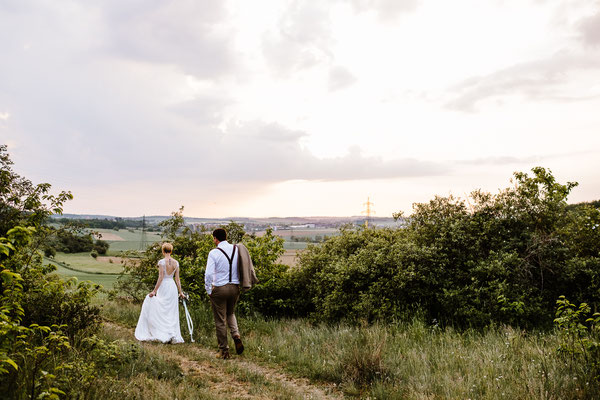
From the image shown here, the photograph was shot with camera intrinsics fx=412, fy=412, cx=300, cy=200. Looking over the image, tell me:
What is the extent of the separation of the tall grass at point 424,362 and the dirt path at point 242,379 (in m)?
0.31

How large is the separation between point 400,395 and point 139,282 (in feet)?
47.2

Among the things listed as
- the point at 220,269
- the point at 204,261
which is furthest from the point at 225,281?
the point at 204,261

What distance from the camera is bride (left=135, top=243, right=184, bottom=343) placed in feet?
33.5

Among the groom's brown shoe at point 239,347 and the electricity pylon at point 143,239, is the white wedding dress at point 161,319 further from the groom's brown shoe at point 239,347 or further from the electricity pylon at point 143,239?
the electricity pylon at point 143,239

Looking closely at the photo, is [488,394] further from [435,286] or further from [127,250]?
[127,250]

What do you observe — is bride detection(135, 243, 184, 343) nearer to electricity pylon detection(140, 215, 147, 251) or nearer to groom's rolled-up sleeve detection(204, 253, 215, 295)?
groom's rolled-up sleeve detection(204, 253, 215, 295)

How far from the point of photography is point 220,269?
8.71 m

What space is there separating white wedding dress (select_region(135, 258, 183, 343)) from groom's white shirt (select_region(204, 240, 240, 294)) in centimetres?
228

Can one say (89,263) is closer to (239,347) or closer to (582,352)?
(239,347)

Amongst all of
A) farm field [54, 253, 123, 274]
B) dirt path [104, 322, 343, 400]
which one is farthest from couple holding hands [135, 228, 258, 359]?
farm field [54, 253, 123, 274]

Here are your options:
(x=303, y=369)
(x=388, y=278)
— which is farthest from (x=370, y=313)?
(x=303, y=369)

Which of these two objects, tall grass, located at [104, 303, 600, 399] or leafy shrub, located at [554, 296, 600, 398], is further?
→ tall grass, located at [104, 303, 600, 399]

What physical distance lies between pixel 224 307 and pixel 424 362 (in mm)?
4183

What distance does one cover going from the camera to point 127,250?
679 inches
